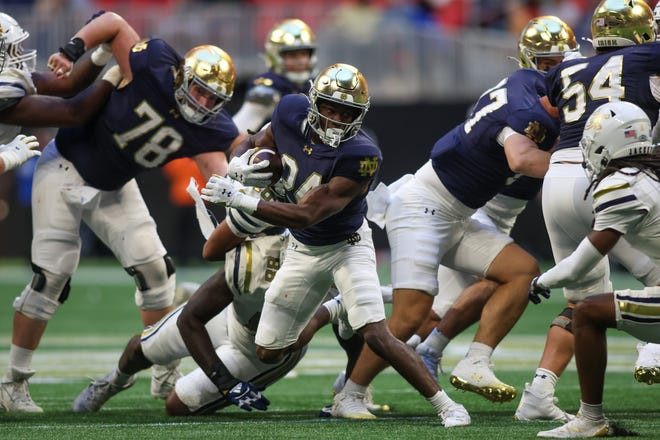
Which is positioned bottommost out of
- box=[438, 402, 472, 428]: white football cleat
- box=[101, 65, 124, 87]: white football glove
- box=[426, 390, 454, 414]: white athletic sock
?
box=[438, 402, 472, 428]: white football cleat

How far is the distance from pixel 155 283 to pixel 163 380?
0.54 metres

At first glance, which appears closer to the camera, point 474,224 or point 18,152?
point 18,152

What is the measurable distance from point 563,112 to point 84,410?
112 inches

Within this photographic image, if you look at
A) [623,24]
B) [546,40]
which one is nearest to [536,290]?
[623,24]

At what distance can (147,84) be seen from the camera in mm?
6262

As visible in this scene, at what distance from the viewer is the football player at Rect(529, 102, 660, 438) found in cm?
447

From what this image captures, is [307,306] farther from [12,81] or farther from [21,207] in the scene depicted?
[21,207]

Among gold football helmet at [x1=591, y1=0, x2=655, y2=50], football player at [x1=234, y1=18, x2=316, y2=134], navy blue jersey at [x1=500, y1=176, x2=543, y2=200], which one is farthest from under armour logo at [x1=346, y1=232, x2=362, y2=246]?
football player at [x1=234, y1=18, x2=316, y2=134]

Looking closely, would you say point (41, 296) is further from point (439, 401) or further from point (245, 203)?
point (439, 401)

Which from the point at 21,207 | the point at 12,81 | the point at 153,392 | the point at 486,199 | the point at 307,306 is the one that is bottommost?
the point at 21,207

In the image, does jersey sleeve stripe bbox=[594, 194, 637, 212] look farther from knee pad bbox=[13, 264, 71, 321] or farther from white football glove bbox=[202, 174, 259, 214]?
knee pad bbox=[13, 264, 71, 321]

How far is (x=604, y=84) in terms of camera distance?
17.1 feet

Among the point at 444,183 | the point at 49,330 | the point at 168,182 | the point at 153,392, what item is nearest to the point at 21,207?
the point at 168,182

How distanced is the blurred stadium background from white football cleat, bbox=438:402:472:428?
30.4 feet
